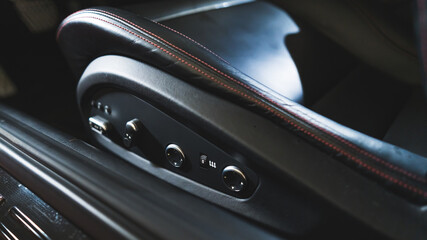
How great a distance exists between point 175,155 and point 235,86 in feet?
0.79

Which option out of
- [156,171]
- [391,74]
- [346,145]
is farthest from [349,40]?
[156,171]

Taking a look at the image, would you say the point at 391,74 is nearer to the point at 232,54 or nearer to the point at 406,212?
the point at 232,54

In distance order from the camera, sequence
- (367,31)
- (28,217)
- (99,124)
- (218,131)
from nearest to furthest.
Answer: (218,131) < (28,217) < (99,124) < (367,31)

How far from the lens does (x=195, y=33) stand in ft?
2.68

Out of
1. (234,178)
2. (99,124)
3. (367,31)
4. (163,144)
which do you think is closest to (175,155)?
(163,144)

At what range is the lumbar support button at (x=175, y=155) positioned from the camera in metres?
0.66

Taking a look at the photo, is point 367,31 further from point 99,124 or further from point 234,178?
point 99,124

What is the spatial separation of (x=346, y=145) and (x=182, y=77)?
0.35 metres

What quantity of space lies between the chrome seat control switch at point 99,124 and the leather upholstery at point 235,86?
0.19 meters

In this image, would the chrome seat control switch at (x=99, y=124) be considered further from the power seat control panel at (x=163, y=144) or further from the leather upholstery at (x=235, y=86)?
the leather upholstery at (x=235, y=86)

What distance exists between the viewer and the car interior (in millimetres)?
488

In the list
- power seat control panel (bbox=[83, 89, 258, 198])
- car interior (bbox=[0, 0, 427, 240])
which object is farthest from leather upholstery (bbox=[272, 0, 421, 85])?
power seat control panel (bbox=[83, 89, 258, 198])

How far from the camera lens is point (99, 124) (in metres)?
0.80

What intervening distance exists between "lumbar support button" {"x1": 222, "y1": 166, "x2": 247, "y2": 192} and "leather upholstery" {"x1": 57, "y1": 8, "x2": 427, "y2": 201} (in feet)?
0.44
